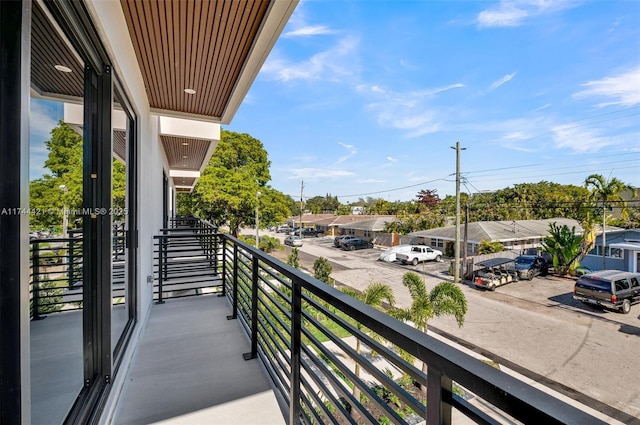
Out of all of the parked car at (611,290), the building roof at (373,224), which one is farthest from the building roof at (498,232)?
the parked car at (611,290)

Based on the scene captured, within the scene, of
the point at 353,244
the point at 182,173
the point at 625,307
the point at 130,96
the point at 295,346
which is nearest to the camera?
the point at 295,346

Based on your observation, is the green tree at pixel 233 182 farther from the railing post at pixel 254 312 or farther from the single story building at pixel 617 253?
the single story building at pixel 617 253

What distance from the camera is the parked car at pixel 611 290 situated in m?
9.66

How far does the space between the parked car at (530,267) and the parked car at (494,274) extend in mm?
273

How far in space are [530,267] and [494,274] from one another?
7.92 ft

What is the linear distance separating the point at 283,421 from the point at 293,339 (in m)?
0.56

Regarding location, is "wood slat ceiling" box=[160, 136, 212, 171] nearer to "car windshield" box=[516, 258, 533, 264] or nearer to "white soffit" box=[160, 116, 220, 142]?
"white soffit" box=[160, 116, 220, 142]

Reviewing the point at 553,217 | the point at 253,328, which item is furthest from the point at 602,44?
the point at 253,328

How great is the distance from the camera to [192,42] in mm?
2234

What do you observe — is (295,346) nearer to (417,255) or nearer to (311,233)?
(417,255)

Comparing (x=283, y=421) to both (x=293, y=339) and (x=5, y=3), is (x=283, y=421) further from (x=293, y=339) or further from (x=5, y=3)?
(x=5, y=3)

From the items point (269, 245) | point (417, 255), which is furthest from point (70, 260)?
point (269, 245)

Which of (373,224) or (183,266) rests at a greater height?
(183,266)

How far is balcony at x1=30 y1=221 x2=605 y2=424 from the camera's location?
57 cm
